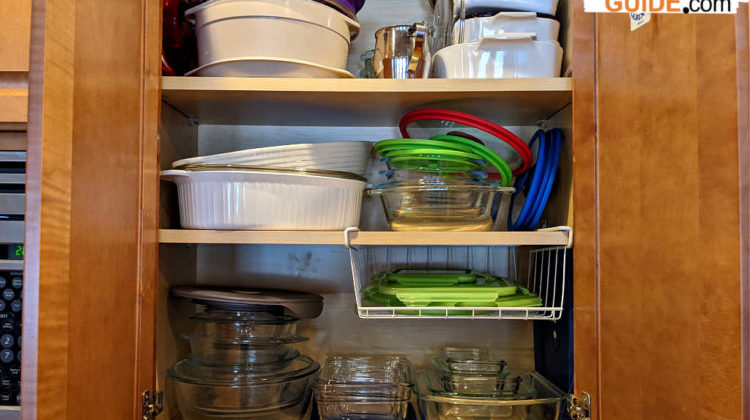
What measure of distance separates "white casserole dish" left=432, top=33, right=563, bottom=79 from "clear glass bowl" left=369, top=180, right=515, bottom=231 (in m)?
0.20

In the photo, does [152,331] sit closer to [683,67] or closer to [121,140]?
[121,140]

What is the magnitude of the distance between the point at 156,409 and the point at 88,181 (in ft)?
1.50

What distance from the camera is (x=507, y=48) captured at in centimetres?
102

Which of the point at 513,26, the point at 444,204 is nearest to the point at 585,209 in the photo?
the point at 444,204

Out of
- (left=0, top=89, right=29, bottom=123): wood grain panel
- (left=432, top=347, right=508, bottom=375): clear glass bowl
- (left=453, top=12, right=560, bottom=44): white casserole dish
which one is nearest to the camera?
(left=0, top=89, right=29, bottom=123): wood grain panel

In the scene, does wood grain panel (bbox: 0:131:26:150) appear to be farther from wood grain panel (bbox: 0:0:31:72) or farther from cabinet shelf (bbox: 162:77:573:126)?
cabinet shelf (bbox: 162:77:573:126)

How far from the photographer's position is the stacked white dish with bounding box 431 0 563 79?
101cm

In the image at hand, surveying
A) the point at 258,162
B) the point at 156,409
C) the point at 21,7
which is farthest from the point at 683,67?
the point at 156,409

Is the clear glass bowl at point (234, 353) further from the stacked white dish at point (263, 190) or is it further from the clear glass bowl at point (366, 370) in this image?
the stacked white dish at point (263, 190)

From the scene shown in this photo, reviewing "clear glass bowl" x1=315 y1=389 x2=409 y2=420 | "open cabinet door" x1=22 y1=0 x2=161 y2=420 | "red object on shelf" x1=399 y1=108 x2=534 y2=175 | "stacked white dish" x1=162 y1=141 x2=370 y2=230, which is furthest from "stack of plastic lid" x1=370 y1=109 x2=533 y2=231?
"open cabinet door" x1=22 y1=0 x2=161 y2=420

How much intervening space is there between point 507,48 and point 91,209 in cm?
73

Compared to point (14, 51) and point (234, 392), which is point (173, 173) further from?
point (234, 392)

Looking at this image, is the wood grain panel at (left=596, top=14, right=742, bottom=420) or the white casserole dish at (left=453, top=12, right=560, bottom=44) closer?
the wood grain panel at (left=596, top=14, right=742, bottom=420)

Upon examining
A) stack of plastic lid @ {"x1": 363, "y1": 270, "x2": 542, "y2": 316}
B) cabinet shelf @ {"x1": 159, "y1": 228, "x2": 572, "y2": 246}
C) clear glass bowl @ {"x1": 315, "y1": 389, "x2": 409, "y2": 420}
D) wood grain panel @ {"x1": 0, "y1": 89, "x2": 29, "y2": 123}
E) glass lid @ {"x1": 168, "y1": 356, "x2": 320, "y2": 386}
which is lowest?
clear glass bowl @ {"x1": 315, "y1": 389, "x2": 409, "y2": 420}
